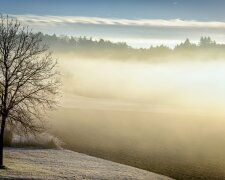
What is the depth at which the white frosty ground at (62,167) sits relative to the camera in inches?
2111

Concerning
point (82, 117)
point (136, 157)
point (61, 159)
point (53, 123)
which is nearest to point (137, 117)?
point (82, 117)

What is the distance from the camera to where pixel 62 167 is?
60.7m

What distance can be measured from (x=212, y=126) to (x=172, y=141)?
3756 centimetres

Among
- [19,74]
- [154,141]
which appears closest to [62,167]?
[19,74]

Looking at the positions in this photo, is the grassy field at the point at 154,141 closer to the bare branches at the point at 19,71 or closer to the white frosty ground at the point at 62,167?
the white frosty ground at the point at 62,167

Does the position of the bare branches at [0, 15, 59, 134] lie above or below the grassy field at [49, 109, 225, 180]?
above

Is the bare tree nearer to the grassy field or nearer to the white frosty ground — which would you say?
the white frosty ground

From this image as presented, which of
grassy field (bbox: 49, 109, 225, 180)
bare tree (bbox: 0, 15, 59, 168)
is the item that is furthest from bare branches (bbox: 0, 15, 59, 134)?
grassy field (bbox: 49, 109, 225, 180)

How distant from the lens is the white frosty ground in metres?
53.6

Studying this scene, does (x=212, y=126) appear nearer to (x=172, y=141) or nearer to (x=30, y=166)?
(x=172, y=141)

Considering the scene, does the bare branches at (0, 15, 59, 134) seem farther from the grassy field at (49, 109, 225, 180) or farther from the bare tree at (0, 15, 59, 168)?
the grassy field at (49, 109, 225, 180)

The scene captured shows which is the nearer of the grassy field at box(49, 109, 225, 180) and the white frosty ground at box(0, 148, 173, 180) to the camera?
the white frosty ground at box(0, 148, 173, 180)

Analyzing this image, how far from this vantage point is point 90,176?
5622cm

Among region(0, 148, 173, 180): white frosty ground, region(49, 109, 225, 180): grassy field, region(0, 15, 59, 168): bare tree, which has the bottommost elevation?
region(49, 109, 225, 180): grassy field
